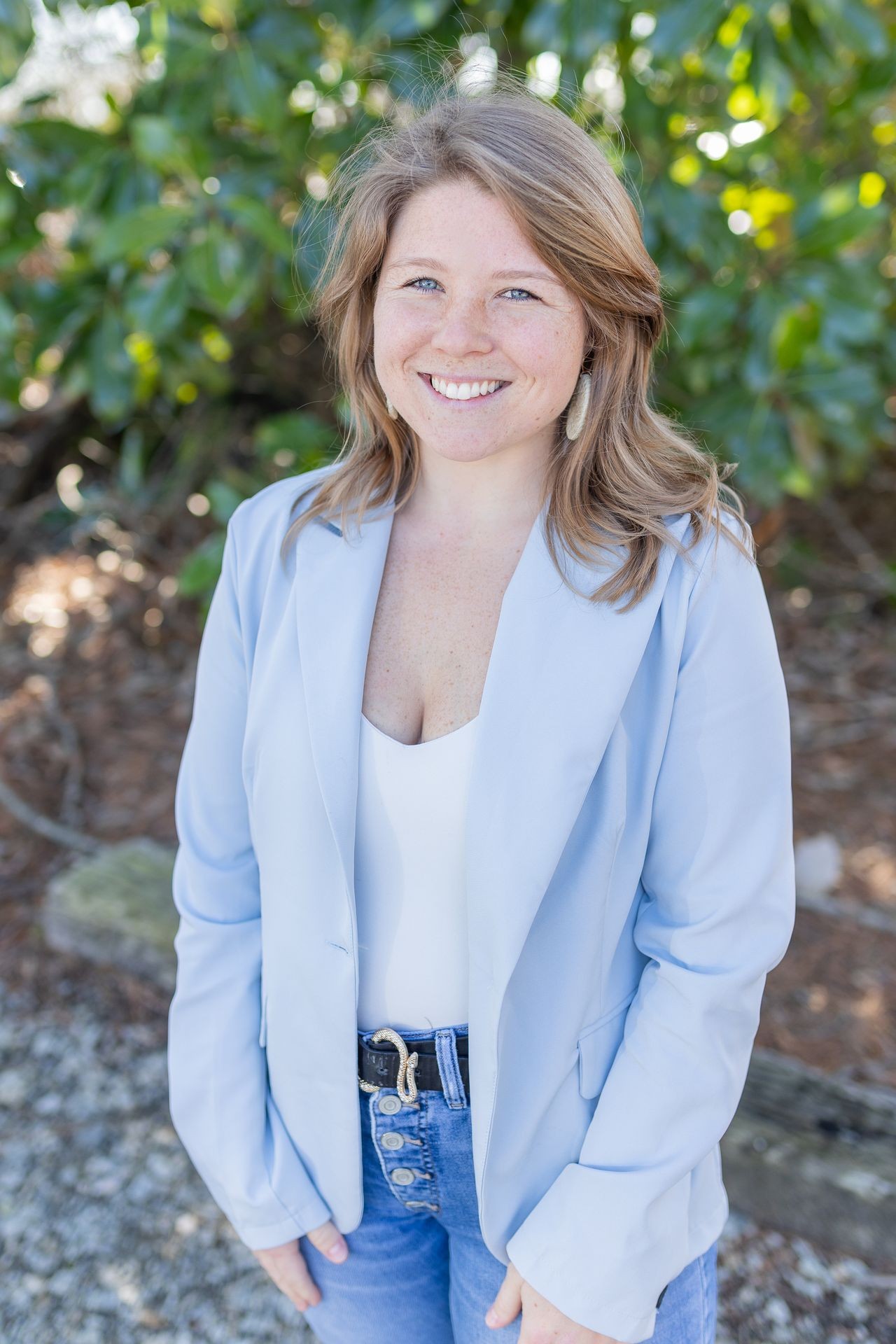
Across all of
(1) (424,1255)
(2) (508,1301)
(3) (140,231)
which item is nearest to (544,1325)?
(2) (508,1301)

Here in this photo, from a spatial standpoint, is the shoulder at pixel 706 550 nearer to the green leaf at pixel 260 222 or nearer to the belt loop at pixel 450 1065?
the belt loop at pixel 450 1065

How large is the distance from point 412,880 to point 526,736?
0.23 meters

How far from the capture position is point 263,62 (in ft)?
7.84

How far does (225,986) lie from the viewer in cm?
134

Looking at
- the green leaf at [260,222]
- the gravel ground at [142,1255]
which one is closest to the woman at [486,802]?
the gravel ground at [142,1255]

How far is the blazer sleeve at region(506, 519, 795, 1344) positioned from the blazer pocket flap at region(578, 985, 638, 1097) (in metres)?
0.04

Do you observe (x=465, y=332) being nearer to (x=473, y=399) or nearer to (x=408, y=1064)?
(x=473, y=399)

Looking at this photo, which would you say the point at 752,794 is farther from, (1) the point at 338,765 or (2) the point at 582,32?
(2) the point at 582,32

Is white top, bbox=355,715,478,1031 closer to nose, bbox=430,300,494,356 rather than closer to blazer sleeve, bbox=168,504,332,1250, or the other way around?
blazer sleeve, bbox=168,504,332,1250

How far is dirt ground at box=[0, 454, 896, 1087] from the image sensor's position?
8.91 ft

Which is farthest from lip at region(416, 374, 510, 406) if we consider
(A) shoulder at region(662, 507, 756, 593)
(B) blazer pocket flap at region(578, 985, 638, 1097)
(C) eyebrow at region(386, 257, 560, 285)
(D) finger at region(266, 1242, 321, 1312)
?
(D) finger at region(266, 1242, 321, 1312)

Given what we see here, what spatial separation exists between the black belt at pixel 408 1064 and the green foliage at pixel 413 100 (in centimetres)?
148

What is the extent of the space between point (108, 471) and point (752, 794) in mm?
4351

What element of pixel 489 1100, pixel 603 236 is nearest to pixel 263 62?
pixel 603 236
